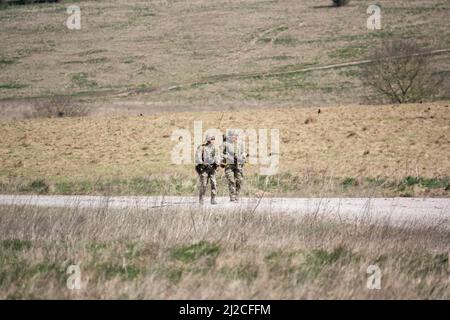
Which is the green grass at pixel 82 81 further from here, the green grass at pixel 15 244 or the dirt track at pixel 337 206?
the green grass at pixel 15 244

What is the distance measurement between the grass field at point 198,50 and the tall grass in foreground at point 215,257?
94.7 ft

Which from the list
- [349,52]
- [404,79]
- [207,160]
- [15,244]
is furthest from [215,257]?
[349,52]

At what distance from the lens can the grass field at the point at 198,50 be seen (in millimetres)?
46250

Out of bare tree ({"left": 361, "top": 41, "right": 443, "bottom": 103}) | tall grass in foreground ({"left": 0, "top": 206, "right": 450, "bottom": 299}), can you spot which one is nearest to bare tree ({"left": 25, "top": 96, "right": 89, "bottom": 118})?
bare tree ({"left": 361, "top": 41, "right": 443, "bottom": 103})

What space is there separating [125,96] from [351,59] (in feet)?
72.7

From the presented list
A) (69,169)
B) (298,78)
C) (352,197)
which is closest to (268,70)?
(298,78)

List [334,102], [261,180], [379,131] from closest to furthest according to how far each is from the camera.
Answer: [261,180]
[379,131]
[334,102]

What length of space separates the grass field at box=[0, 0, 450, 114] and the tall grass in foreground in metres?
28.9

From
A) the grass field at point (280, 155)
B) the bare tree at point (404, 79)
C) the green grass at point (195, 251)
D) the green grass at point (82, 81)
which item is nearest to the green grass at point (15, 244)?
the green grass at point (195, 251)

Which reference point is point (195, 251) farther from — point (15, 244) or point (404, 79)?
point (404, 79)

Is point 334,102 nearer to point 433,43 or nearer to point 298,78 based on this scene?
point 298,78

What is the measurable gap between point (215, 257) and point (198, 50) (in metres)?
56.8

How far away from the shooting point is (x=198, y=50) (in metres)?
62.9

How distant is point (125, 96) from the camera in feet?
151
